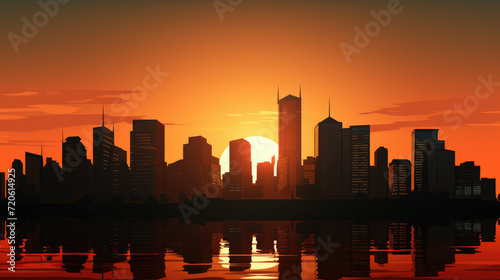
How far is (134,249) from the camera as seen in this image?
6625cm

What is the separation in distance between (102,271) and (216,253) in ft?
58.4

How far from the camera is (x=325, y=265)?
48.0 metres

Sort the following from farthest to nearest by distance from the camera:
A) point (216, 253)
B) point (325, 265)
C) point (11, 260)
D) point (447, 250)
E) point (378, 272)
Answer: point (447, 250)
point (216, 253)
point (11, 260)
point (325, 265)
point (378, 272)

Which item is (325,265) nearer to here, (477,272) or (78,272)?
(477,272)

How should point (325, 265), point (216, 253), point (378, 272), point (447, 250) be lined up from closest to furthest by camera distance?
point (378, 272), point (325, 265), point (216, 253), point (447, 250)

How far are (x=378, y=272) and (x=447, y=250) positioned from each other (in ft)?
84.8

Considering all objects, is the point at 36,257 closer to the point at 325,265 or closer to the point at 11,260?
the point at 11,260

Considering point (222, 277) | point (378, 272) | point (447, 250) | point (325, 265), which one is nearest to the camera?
point (222, 277)

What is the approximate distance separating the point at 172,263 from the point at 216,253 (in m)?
10.1

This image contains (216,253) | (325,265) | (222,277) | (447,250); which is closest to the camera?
(222,277)

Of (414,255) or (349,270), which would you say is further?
(414,255)

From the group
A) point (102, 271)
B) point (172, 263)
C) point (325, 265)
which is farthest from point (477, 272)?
point (102, 271)

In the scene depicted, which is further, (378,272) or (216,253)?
(216,253)

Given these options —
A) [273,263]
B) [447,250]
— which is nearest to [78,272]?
[273,263]
